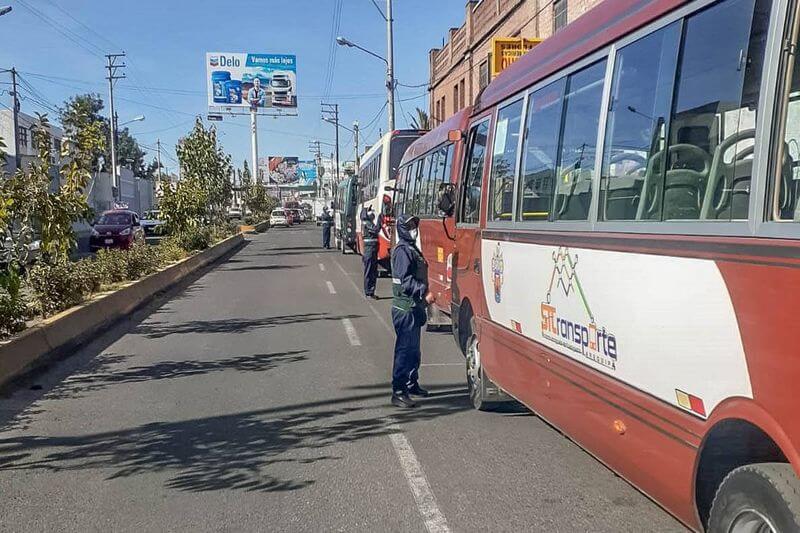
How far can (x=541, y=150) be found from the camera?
5.42 m

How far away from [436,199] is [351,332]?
8.24ft

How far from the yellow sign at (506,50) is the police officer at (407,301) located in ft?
32.1

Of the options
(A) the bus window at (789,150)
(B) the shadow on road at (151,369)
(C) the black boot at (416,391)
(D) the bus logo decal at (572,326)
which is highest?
(A) the bus window at (789,150)

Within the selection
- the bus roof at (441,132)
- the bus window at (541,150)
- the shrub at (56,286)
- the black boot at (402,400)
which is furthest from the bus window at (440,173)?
the shrub at (56,286)

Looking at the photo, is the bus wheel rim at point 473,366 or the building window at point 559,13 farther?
the building window at point 559,13

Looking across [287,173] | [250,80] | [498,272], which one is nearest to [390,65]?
[498,272]

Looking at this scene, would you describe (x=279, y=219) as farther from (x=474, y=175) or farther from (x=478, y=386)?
(x=478, y=386)

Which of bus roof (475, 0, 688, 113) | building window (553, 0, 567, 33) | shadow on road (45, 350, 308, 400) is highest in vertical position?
building window (553, 0, 567, 33)

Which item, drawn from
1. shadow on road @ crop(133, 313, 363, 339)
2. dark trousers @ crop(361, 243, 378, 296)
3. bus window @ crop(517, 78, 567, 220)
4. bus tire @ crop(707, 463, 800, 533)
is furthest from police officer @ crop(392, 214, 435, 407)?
dark trousers @ crop(361, 243, 378, 296)

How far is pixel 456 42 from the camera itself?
115 ft

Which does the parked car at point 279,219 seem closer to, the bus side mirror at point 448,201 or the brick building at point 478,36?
the brick building at point 478,36

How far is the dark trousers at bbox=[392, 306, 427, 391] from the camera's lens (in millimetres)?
7246

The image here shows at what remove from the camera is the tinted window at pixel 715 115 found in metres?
3.04

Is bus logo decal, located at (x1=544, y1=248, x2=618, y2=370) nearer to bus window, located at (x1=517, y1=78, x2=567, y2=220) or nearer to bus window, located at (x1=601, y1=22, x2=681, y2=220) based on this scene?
bus window, located at (x1=601, y1=22, x2=681, y2=220)
